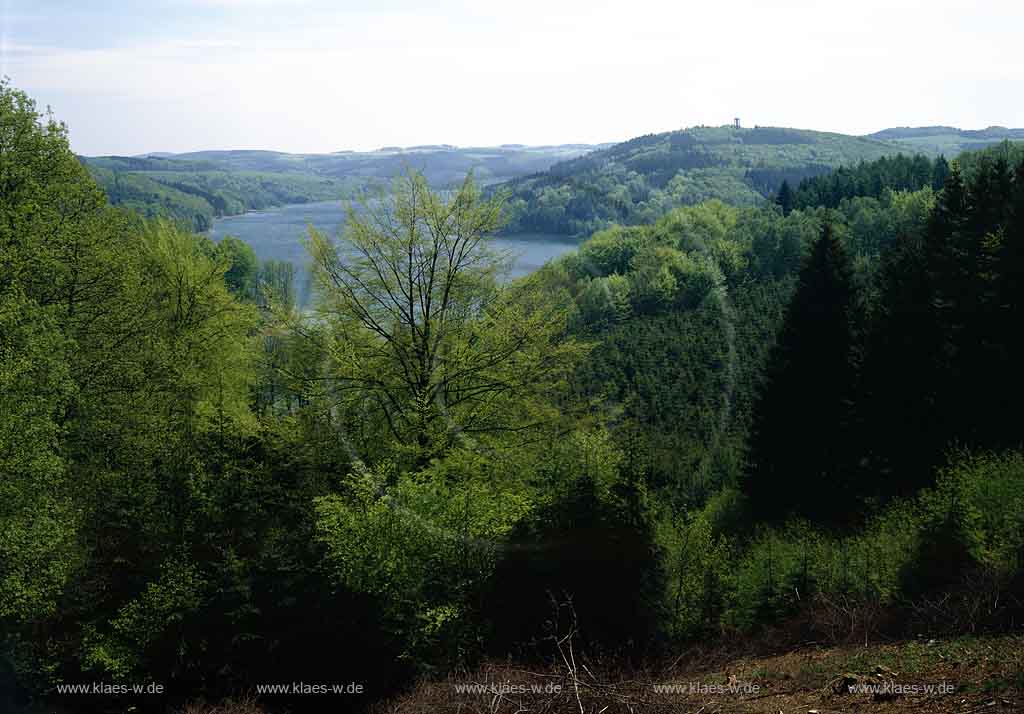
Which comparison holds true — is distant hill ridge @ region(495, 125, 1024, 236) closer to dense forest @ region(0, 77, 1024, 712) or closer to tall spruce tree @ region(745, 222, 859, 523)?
tall spruce tree @ region(745, 222, 859, 523)

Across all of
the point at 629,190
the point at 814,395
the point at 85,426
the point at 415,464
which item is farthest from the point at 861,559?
the point at 629,190

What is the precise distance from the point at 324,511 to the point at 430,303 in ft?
18.1

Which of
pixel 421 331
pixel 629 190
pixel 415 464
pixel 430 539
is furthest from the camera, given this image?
pixel 629 190

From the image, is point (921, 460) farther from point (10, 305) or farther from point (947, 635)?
point (10, 305)

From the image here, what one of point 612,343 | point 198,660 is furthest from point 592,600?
point 612,343

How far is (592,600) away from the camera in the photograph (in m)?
13.9

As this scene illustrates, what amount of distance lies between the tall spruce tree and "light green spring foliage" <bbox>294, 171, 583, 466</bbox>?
11.0 m

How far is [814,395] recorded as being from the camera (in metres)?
25.2

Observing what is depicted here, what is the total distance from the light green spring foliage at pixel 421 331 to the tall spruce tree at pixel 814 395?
11.0 m

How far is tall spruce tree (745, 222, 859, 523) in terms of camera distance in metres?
25.0

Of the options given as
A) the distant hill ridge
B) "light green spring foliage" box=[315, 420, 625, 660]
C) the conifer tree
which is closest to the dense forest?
"light green spring foliage" box=[315, 420, 625, 660]

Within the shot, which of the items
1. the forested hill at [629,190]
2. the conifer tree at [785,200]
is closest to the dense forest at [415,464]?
the conifer tree at [785,200]

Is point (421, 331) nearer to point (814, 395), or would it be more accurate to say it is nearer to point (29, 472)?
point (29, 472)

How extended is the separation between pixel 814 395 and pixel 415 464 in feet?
48.2
